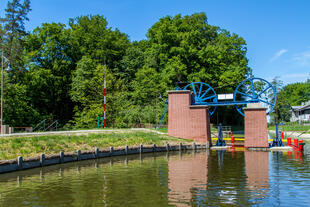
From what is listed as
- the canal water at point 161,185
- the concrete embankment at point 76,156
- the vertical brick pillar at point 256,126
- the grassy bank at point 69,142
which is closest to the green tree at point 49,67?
the grassy bank at point 69,142

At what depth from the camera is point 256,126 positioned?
95.4 feet

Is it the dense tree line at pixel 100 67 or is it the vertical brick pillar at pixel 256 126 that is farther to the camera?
the dense tree line at pixel 100 67

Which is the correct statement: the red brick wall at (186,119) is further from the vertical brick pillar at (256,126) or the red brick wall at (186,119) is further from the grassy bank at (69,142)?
the vertical brick pillar at (256,126)

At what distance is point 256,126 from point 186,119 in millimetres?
7336

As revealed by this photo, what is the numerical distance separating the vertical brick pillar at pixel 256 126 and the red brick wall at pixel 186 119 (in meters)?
4.52

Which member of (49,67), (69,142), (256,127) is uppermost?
(49,67)

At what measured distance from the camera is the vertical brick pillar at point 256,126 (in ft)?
95.1

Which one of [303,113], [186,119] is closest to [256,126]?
[186,119]

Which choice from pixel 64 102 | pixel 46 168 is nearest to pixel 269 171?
pixel 46 168

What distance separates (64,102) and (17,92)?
13.4 meters

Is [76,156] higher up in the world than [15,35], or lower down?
lower down

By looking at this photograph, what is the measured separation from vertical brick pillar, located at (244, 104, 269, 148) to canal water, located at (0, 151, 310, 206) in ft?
27.3

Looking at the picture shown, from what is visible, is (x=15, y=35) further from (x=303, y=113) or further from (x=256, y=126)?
(x=303, y=113)

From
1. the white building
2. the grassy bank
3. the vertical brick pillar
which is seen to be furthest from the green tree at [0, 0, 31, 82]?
the white building
